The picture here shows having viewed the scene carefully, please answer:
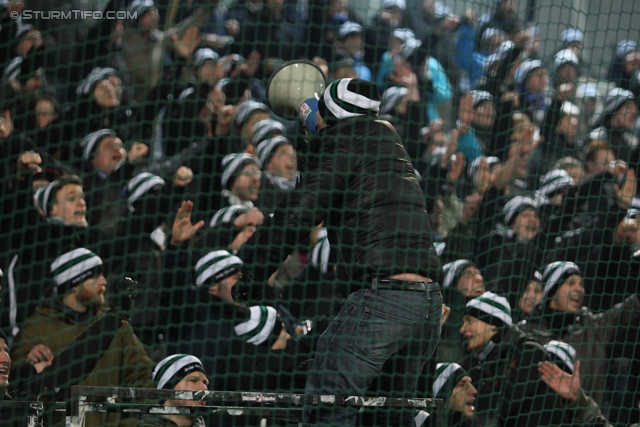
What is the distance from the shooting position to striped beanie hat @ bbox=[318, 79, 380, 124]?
12.3 feet

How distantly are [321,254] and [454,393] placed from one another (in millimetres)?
997

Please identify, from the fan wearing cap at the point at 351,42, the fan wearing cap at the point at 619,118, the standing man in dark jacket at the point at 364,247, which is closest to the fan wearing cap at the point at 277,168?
the fan wearing cap at the point at 351,42

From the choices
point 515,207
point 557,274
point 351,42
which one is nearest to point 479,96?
point 515,207

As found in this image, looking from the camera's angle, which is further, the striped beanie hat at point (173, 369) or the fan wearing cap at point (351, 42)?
the fan wearing cap at point (351, 42)

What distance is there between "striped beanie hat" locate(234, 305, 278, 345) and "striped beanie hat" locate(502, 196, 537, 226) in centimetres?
171

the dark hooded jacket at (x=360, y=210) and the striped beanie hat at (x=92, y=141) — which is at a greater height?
the striped beanie hat at (x=92, y=141)

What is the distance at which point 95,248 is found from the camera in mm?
4930

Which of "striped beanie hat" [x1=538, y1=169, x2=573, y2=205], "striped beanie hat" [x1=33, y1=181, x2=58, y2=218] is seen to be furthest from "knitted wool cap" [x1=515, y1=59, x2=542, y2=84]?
"striped beanie hat" [x1=33, y1=181, x2=58, y2=218]

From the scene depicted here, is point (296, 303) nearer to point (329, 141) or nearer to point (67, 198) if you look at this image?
point (67, 198)

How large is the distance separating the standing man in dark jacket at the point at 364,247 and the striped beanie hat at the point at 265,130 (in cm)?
220

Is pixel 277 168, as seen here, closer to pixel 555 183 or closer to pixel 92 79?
pixel 92 79

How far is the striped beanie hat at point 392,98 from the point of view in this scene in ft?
20.5

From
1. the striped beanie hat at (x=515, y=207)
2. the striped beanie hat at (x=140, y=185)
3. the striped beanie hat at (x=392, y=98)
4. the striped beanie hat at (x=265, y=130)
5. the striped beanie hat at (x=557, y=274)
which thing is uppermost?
the striped beanie hat at (x=392, y=98)

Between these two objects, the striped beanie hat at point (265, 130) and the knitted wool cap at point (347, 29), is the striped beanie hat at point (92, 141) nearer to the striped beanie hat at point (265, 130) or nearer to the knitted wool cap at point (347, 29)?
the striped beanie hat at point (265, 130)
